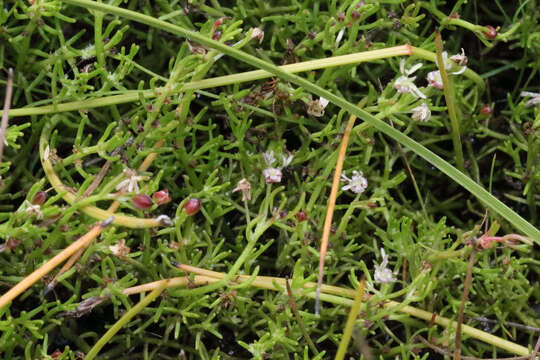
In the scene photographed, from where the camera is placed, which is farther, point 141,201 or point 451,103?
point 451,103

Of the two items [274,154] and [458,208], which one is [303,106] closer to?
[274,154]

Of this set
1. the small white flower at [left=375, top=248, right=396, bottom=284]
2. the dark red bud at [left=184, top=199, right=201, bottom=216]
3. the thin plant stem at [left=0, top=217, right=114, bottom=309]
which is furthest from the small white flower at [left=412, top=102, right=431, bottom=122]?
the thin plant stem at [left=0, top=217, right=114, bottom=309]

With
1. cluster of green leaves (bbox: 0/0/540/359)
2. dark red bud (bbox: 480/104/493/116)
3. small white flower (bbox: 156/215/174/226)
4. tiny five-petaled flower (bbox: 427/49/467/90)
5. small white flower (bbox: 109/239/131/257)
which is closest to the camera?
small white flower (bbox: 156/215/174/226)

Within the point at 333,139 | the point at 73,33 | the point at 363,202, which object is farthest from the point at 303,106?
the point at 73,33

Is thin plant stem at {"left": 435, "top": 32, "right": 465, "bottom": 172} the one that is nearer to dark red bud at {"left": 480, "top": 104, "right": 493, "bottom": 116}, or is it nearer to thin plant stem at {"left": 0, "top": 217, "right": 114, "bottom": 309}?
dark red bud at {"left": 480, "top": 104, "right": 493, "bottom": 116}

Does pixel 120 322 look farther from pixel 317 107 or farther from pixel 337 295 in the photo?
pixel 317 107

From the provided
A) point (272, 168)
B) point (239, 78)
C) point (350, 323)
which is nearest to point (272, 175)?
point (272, 168)
